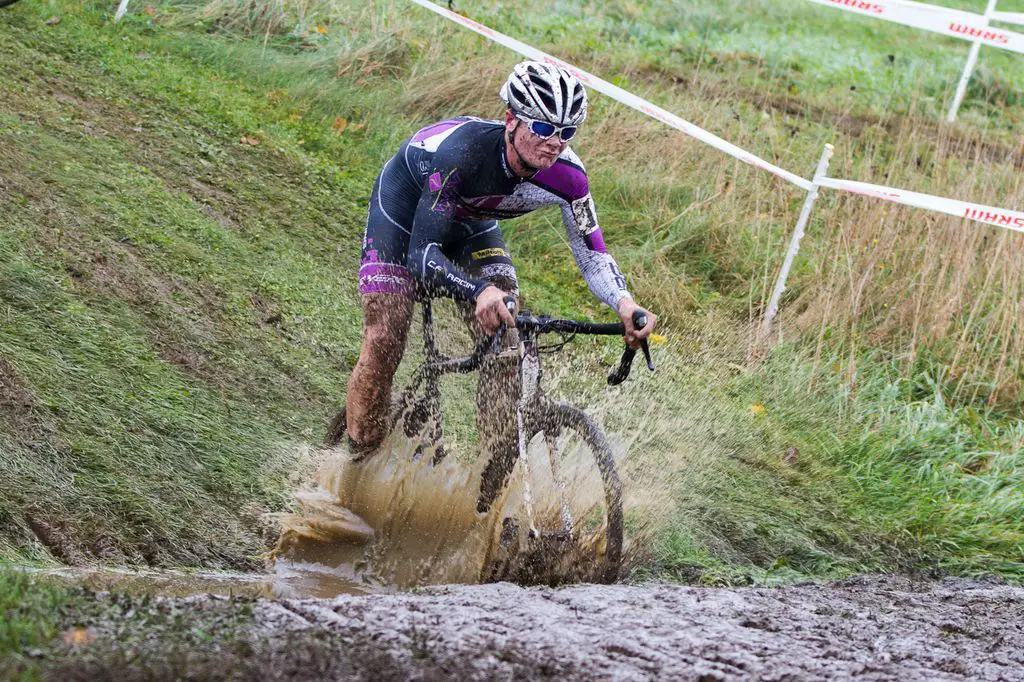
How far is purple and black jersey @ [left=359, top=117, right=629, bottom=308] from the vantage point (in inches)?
177

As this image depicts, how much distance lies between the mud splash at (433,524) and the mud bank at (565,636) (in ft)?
0.88

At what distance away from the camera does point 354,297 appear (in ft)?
24.9

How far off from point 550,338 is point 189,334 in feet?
8.71

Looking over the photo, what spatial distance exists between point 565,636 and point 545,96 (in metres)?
2.04

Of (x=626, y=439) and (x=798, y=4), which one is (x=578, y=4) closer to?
(x=798, y=4)

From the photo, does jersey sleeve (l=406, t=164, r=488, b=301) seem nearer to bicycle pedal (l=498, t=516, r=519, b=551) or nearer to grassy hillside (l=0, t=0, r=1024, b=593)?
bicycle pedal (l=498, t=516, r=519, b=551)

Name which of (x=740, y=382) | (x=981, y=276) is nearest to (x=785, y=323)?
(x=740, y=382)

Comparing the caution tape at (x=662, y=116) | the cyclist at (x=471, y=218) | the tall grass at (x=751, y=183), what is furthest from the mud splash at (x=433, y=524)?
the caution tape at (x=662, y=116)

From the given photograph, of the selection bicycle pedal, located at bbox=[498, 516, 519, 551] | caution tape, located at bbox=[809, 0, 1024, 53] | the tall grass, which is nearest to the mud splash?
bicycle pedal, located at bbox=[498, 516, 519, 551]

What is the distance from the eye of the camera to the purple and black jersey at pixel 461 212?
4496mm

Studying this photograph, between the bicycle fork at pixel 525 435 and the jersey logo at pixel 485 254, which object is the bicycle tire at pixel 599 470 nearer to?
the bicycle fork at pixel 525 435

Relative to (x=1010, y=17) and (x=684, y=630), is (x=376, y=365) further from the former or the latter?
(x=1010, y=17)

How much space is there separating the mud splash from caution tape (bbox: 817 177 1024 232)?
323 centimetres

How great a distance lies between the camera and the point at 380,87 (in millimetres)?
10109
